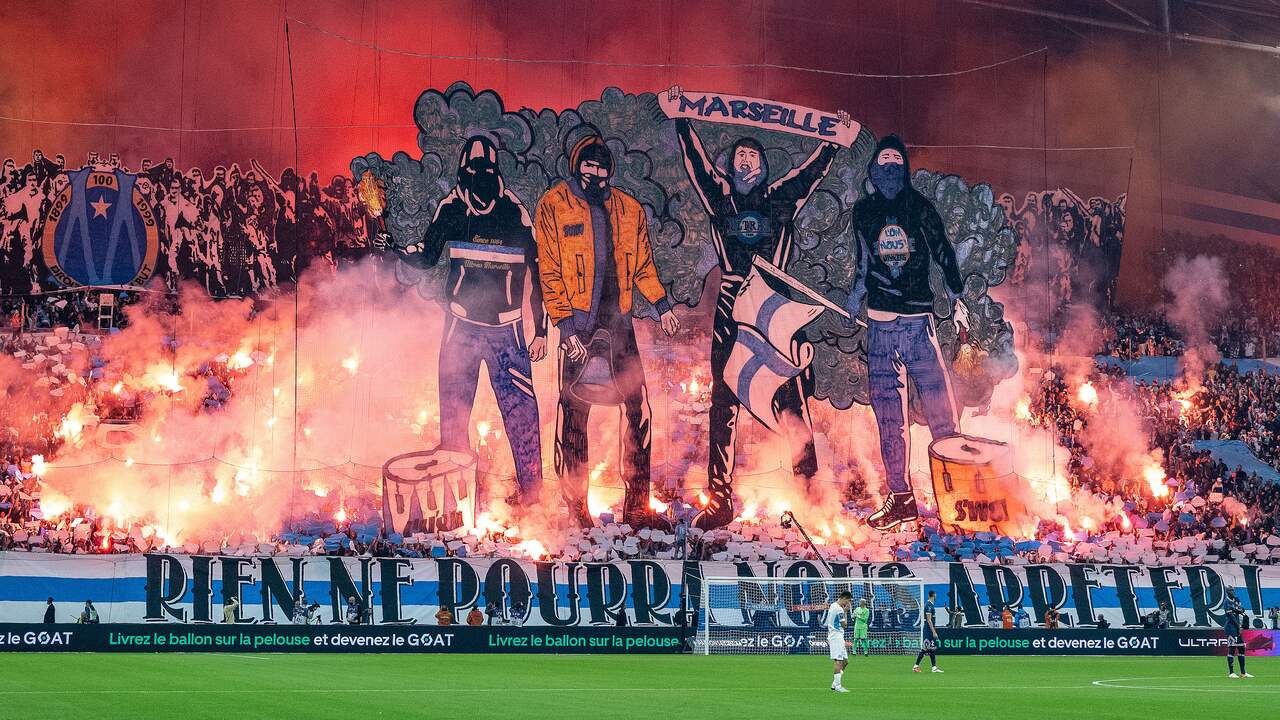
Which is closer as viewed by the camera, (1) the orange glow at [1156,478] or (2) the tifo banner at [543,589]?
(2) the tifo banner at [543,589]

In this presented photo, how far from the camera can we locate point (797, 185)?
46.6 metres

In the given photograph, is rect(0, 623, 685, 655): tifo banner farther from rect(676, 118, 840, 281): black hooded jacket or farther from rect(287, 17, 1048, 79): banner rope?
rect(287, 17, 1048, 79): banner rope

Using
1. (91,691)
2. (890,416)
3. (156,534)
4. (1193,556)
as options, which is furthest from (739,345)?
(91,691)

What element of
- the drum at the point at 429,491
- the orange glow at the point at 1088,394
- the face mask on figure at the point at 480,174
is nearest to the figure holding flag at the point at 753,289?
the face mask on figure at the point at 480,174

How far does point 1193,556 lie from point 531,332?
848 inches

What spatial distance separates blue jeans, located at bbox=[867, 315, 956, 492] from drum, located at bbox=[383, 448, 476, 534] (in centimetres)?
1326

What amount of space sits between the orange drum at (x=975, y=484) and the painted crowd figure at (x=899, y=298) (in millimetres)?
713

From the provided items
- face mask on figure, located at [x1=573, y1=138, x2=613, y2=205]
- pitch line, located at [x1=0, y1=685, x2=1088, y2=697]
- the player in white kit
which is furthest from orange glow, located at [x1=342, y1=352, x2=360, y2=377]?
the player in white kit

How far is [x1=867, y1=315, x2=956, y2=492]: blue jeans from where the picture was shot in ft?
152

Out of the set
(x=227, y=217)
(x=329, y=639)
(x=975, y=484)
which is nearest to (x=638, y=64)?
(x=227, y=217)

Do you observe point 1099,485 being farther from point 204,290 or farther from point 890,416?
point 204,290

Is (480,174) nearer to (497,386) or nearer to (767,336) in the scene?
(497,386)

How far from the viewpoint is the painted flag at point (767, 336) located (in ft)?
150

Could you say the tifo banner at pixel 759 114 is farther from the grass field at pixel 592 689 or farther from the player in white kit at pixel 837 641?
the player in white kit at pixel 837 641
